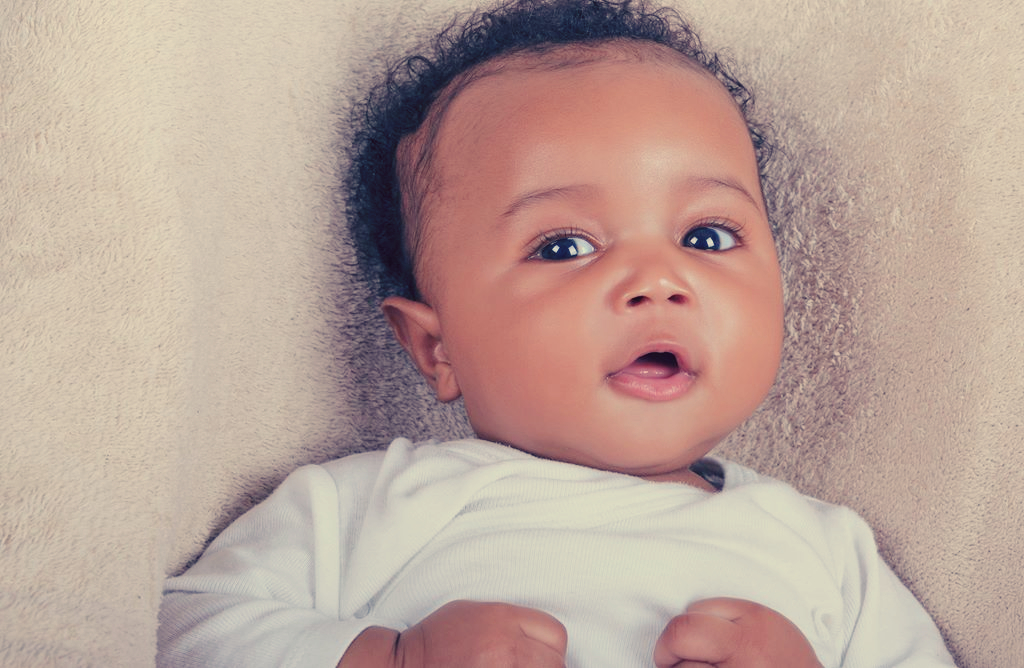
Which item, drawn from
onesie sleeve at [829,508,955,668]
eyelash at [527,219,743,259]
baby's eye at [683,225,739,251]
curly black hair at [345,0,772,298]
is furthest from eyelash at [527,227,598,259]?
onesie sleeve at [829,508,955,668]

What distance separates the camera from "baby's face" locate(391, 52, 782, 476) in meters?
1.05

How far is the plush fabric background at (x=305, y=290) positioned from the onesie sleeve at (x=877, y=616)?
0.04 metres

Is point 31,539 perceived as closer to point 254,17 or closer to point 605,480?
point 605,480

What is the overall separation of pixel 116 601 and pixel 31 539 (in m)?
0.09

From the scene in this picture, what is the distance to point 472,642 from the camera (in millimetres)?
904

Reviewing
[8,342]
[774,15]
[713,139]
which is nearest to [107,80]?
[8,342]

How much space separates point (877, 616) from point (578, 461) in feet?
1.22

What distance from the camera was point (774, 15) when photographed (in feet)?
4.70

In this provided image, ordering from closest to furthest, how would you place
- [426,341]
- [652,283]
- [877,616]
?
[652,283] → [877,616] → [426,341]

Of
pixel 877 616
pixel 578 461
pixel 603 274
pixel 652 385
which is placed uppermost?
pixel 603 274

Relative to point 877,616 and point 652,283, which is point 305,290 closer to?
point 652,283

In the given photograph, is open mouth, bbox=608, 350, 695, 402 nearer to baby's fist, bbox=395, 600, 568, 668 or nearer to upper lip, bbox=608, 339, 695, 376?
upper lip, bbox=608, 339, 695, 376

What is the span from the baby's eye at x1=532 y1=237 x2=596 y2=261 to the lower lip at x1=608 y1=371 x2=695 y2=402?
14 cm

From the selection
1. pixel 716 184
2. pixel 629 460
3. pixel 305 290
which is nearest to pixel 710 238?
pixel 716 184
